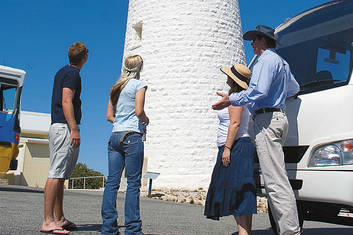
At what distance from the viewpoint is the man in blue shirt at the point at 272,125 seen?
3.67m

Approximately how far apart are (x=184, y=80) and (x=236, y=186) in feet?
33.3

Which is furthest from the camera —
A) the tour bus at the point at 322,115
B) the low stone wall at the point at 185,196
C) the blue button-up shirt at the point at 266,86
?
the low stone wall at the point at 185,196

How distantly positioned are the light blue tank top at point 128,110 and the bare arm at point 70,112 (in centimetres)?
45

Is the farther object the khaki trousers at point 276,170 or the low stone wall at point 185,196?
the low stone wall at point 185,196

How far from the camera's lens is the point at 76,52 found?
465cm

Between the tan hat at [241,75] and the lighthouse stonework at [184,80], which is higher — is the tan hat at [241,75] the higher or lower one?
the lower one

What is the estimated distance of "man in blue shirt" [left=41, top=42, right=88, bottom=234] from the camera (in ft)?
14.2

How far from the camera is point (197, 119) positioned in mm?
13852

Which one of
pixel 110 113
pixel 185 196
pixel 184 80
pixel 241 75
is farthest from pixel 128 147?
pixel 184 80

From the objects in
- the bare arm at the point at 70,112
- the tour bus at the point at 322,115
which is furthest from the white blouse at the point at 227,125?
the bare arm at the point at 70,112

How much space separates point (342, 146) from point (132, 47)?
12.4 meters

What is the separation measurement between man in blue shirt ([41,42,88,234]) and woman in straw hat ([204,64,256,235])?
1.50m

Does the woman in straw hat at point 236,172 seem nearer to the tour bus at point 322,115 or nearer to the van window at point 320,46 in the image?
the tour bus at point 322,115

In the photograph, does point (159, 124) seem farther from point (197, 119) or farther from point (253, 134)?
point (253, 134)
